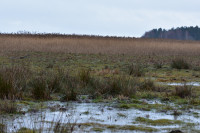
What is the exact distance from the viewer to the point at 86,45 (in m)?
28.8

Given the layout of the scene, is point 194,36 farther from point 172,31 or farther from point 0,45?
point 0,45

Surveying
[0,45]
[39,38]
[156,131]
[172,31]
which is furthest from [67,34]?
[172,31]

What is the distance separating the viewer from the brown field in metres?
27.2

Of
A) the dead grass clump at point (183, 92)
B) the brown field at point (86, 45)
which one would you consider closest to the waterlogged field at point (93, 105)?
the dead grass clump at point (183, 92)

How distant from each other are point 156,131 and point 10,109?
2493 mm

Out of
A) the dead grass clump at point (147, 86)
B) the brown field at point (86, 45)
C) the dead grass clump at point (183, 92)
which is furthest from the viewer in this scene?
the brown field at point (86, 45)

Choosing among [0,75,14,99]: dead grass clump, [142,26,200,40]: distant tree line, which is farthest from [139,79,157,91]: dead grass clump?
[142,26,200,40]: distant tree line

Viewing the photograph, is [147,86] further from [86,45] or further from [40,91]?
[86,45]

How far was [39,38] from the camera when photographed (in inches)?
1174

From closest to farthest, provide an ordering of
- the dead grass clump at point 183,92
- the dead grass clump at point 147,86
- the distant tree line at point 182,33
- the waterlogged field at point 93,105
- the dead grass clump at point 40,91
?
the waterlogged field at point 93,105
the dead grass clump at point 40,91
the dead grass clump at point 183,92
the dead grass clump at point 147,86
the distant tree line at point 182,33

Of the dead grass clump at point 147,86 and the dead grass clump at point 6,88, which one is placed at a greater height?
the dead grass clump at point 6,88

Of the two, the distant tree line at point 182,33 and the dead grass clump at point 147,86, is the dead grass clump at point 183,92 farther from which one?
the distant tree line at point 182,33

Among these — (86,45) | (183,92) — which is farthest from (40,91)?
(86,45)

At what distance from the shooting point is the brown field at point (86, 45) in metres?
27.2
